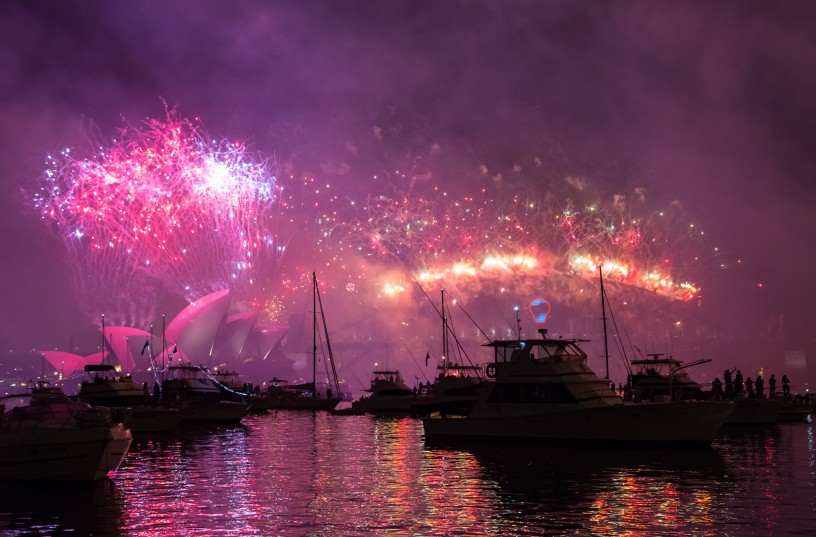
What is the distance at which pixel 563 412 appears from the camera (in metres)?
31.9

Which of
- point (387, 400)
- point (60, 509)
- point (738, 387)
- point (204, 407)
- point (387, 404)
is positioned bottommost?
point (60, 509)

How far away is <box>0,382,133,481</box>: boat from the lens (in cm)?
2227

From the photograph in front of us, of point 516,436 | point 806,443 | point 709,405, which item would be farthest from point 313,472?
point 806,443

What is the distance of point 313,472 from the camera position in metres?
25.7

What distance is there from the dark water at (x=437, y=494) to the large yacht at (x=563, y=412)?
1.08 meters

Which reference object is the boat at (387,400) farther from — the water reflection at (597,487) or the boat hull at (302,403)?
the water reflection at (597,487)

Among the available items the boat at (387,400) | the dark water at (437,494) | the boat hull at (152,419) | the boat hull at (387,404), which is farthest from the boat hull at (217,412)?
the dark water at (437,494)

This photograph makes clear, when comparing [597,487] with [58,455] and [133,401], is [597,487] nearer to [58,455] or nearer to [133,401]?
[58,455]

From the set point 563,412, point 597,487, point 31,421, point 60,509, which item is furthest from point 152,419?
point 597,487

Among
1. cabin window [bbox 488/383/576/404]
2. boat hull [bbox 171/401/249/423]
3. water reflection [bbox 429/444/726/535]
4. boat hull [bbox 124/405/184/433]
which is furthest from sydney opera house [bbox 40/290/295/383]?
water reflection [bbox 429/444/726/535]

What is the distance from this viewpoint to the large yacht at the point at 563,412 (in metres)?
30.9

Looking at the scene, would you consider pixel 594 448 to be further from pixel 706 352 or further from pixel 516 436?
pixel 706 352

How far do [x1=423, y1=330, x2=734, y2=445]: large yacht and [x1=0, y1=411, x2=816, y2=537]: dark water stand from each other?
1.08 metres

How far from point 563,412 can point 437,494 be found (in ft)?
40.3
